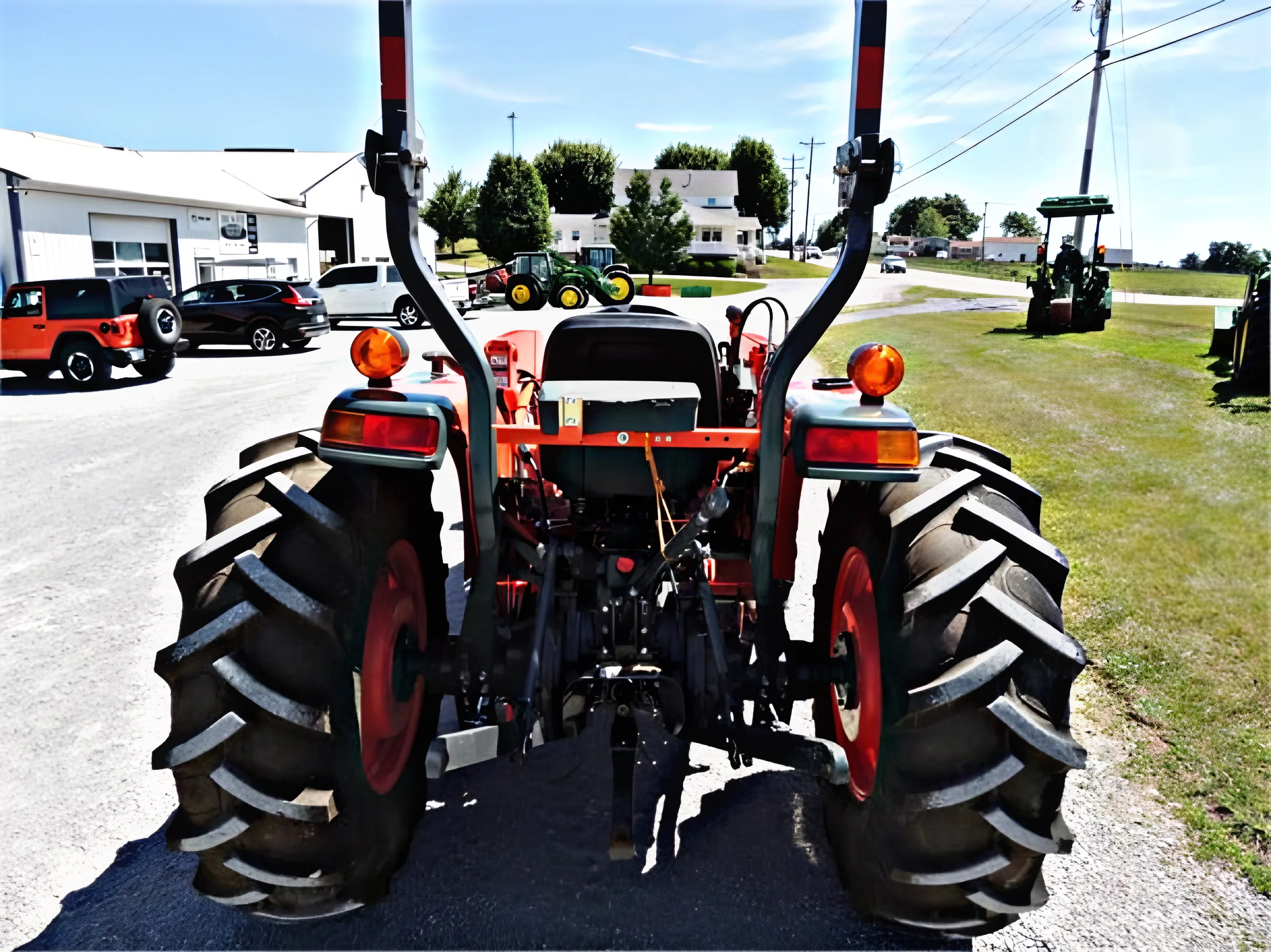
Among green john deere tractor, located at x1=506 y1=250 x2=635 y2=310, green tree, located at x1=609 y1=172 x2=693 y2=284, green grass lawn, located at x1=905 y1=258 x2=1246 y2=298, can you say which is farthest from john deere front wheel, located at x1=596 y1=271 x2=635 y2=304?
green grass lawn, located at x1=905 y1=258 x2=1246 y2=298

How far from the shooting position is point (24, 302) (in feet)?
53.2

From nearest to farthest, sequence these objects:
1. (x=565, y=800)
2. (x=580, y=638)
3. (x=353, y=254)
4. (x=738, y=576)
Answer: (x=580, y=638) → (x=565, y=800) → (x=738, y=576) → (x=353, y=254)

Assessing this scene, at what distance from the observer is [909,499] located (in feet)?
9.34

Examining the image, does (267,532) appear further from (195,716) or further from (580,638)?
(580,638)

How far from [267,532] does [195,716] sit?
A: 20.5 inches

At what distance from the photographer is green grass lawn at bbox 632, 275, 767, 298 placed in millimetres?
39625

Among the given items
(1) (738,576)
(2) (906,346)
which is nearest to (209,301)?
(2) (906,346)

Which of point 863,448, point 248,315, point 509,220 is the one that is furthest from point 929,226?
point 863,448

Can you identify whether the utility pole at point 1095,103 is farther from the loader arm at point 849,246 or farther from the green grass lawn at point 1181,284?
the loader arm at point 849,246

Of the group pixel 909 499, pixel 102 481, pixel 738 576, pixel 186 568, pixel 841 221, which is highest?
pixel 841 221

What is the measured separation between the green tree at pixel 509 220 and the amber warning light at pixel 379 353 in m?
10.7

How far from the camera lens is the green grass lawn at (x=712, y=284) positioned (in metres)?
39.6

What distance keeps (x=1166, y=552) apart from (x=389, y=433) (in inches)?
207

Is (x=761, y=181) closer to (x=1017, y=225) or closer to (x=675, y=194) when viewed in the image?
(x=675, y=194)
